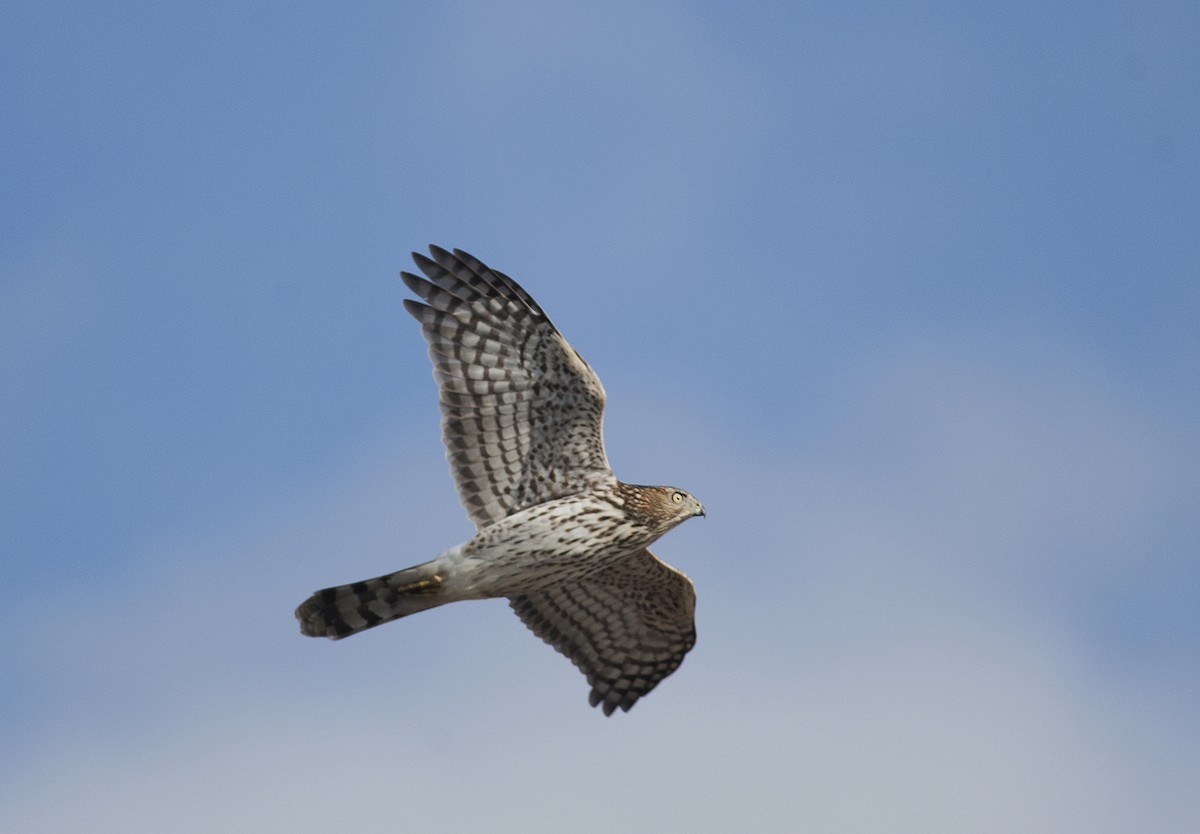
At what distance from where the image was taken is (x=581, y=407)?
1401 centimetres

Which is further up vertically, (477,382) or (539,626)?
(477,382)

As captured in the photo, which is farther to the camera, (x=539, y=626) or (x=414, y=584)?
(x=539, y=626)

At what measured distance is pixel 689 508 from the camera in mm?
14312

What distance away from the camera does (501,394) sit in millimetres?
14055

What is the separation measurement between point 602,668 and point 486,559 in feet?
7.77

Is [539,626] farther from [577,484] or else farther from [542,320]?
[542,320]

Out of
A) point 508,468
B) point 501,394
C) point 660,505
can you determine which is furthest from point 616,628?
point 501,394

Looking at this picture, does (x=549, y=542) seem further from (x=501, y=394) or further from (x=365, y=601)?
(x=365, y=601)

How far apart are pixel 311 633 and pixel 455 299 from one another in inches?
115

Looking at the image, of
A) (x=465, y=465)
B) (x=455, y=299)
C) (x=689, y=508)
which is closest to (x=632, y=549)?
(x=689, y=508)

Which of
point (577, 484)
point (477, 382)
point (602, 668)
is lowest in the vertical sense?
point (602, 668)

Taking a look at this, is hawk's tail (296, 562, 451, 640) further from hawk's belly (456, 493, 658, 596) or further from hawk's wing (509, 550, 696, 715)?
hawk's wing (509, 550, 696, 715)

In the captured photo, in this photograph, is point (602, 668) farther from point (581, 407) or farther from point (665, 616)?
point (581, 407)

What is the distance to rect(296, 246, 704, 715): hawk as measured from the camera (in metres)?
13.8
